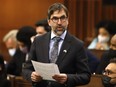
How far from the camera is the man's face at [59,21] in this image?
4.32 metres

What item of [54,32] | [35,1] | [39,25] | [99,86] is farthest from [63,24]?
[35,1]

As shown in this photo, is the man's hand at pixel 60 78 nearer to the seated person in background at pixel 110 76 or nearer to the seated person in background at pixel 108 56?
the seated person in background at pixel 110 76

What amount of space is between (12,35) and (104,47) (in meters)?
1.87

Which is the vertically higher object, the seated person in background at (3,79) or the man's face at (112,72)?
the man's face at (112,72)

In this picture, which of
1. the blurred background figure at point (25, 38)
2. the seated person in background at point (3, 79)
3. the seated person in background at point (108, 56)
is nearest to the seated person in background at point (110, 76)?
the seated person in background at point (108, 56)

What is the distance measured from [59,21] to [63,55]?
0.33 meters

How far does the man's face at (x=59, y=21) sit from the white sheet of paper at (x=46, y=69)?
1.26 feet

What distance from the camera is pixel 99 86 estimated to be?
192 inches

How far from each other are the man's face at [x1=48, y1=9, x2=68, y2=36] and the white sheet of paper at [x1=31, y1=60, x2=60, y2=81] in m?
0.38

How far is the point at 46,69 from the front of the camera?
4148 mm

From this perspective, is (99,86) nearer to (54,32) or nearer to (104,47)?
(54,32)

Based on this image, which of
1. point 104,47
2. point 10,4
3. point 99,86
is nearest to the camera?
point 99,86

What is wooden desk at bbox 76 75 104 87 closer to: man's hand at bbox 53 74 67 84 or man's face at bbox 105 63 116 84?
man's face at bbox 105 63 116 84

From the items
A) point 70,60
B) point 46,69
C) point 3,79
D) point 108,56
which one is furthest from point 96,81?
point 3,79
